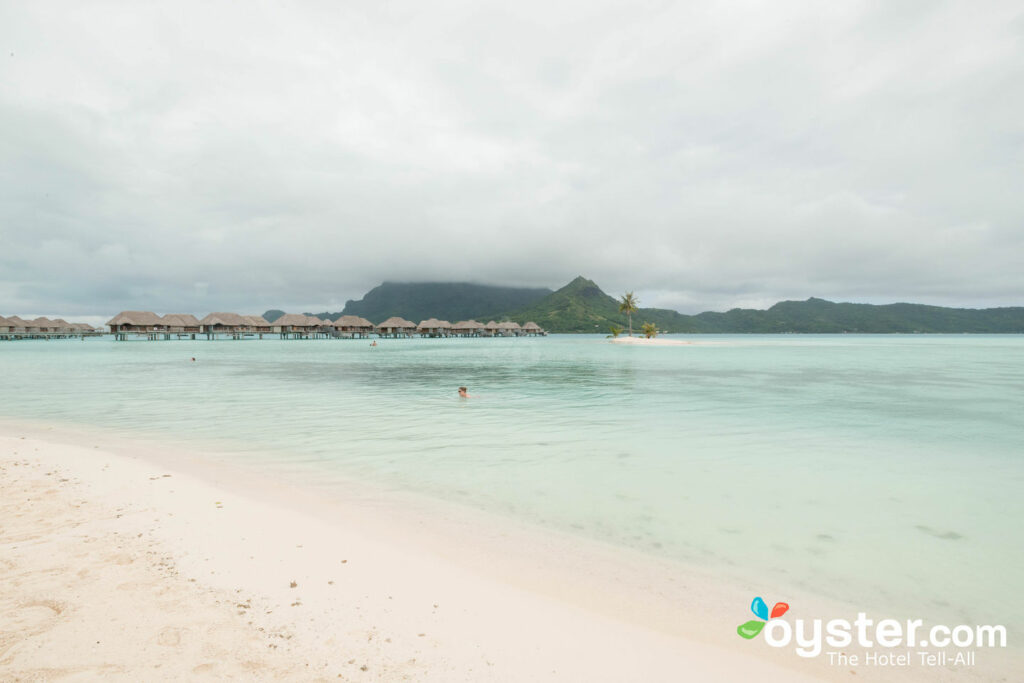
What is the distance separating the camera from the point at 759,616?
438 centimetres

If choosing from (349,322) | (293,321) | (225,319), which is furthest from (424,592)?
(349,322)

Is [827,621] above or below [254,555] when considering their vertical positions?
below

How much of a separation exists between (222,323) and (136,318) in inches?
723

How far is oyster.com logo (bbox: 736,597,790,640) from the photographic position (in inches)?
161

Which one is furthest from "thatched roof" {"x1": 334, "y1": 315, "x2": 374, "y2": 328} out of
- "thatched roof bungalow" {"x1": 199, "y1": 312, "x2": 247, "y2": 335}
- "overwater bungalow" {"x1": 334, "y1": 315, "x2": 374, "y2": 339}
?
"thatched roof bungalow" {"x1": 199, "y1": 312, "x2": 247, "y2": 335}

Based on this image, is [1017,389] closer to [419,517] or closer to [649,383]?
[649,383]

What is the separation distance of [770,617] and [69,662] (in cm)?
561

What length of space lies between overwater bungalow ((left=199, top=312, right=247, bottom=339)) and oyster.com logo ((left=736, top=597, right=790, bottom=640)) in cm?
12530

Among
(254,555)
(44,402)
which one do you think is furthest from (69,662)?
(44,402)

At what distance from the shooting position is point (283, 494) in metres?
7.71

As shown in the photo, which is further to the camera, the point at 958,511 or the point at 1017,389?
the point at 1017,389

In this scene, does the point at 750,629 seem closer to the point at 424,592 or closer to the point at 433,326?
the point at 424,592

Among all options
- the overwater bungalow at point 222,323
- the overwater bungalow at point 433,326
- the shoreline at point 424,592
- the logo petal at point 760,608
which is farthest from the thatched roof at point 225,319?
the logo petal at point 760,608

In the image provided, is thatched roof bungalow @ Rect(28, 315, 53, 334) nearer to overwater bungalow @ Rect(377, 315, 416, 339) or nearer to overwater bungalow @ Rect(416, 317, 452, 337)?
overwater bungalow @ Rect(377, 315, 416, 339)
